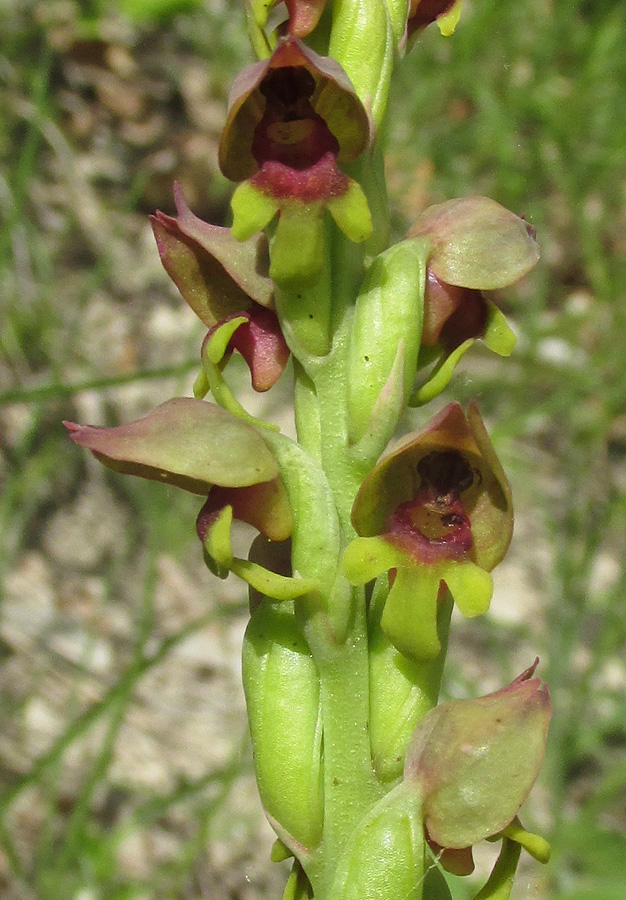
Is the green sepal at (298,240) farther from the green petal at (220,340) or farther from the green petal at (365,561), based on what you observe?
the green petal at (365,561)

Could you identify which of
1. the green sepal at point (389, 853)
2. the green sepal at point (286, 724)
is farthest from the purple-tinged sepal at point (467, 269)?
the green sepal at point (389, 853)

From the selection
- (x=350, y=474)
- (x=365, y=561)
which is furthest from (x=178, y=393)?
(x=365, y=561)

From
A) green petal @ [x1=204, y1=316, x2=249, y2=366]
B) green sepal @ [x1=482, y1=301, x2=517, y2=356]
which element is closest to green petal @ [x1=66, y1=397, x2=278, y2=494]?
green petal @ [x1=204, y1=316, x2=249, y2=366]

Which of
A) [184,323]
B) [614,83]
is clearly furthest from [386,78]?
[614,83]

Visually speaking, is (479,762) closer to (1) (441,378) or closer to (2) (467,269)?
(1) (441,378)

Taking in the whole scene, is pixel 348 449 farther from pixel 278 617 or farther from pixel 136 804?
pixel 136 804

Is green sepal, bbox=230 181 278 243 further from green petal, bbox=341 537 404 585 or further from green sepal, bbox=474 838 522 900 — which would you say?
green sepal, bbox=474 838 522 900

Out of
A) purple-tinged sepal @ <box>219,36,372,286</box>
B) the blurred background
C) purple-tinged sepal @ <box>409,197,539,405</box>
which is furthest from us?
the blurred background
